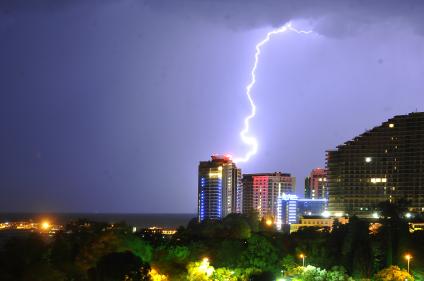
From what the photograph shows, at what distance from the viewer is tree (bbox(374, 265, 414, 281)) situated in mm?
33312

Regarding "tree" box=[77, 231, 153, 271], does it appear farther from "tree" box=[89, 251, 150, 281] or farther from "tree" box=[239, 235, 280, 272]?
"tree" box=[239, 235, 280, 272]

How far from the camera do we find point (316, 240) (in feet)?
136

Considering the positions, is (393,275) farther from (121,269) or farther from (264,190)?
(264,190)

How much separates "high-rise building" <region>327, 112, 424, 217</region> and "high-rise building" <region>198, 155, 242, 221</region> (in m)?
24.3

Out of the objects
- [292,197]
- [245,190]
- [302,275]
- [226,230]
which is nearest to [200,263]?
[302,275]

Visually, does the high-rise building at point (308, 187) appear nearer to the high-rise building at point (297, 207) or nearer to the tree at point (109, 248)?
the high-rise building at point (297, 207)

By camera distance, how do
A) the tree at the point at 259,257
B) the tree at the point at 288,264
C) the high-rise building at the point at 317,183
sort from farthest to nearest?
the high-rise building at the point at 317,183
the tree at the point at 288,264
the tree at the point at 259,257

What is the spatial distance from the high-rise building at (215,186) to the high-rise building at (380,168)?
24.3 meters

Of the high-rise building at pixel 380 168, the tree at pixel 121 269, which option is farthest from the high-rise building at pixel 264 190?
the tree at pixel 121 269

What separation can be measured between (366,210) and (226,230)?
116ft

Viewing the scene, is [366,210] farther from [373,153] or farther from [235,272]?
[235,272]

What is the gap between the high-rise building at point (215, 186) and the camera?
109 meters

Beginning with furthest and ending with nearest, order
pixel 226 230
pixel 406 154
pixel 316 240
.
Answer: pixel 406 154 < pixel 226 230 < pixel 316 240

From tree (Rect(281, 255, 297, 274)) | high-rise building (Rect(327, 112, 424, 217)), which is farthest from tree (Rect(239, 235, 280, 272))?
high-rise building (Rect(327, 112, 424, 217))
